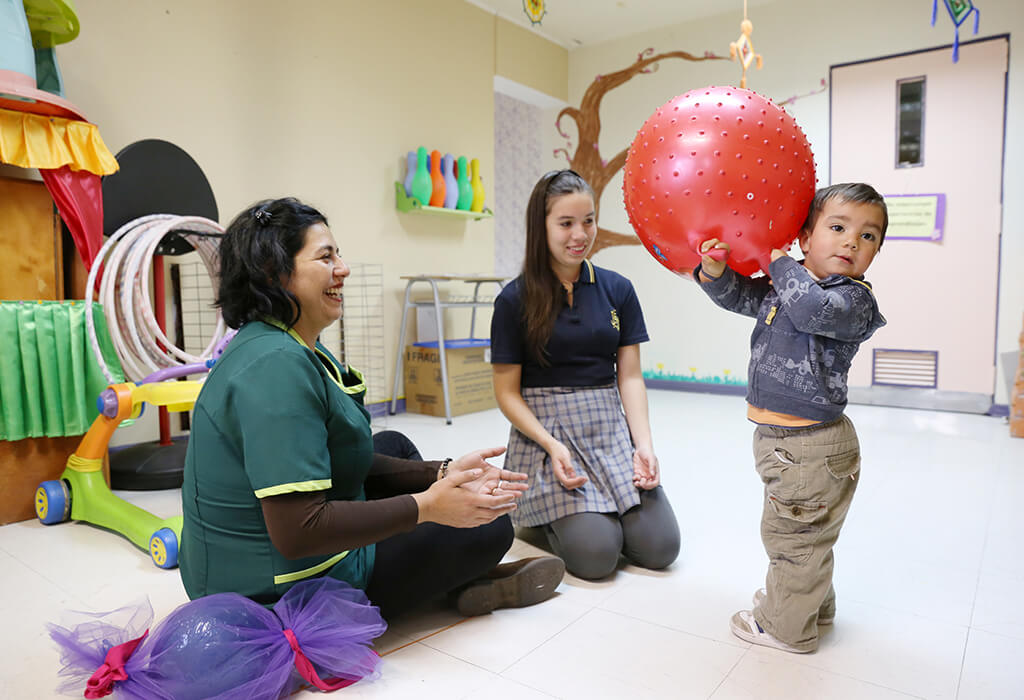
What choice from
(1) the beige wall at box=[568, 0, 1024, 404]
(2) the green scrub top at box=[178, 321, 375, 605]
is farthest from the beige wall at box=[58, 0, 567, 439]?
(2) the green scrub top at box=[178, 321, 375, 605]

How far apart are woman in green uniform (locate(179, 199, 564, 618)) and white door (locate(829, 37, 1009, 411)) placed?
3.95m

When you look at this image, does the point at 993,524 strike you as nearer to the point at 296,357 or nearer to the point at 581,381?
the point at 581,381

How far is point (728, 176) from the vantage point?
1229 mm

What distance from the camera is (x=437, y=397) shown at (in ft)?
13.3

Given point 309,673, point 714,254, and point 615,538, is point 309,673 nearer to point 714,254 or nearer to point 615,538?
point 615,538

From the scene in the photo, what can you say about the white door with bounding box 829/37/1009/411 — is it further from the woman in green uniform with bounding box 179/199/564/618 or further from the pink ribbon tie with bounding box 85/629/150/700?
the pink ribbon tie with bounding box 85/629/150/700

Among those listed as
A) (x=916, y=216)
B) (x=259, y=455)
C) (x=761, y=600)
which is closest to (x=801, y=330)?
(x=761, y=600)

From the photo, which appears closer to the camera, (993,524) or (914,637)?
(914,637)

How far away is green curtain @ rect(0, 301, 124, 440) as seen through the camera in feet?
6.85

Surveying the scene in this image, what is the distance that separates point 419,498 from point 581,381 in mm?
840

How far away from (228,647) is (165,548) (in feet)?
2.92

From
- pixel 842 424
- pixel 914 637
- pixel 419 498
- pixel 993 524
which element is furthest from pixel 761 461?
pixel 993 524

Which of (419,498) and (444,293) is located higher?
(444,293)

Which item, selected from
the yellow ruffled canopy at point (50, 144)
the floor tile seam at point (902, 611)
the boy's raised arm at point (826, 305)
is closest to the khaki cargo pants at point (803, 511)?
the boy's raised arm at point (826, 305)
